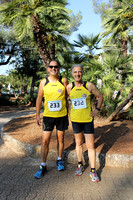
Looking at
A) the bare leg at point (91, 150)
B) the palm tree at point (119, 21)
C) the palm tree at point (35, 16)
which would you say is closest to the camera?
the bare leg at point (91, 150)

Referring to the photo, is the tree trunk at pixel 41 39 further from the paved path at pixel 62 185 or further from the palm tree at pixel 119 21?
the palm tree at pixel 119 21

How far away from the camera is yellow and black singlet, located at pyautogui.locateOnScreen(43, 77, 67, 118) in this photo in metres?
2.97

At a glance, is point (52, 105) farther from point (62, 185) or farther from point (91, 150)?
point (62, 185)

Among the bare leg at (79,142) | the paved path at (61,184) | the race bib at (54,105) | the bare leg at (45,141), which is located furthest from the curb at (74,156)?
the race bib at (54,105)

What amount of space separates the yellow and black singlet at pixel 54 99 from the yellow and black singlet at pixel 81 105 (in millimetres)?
207

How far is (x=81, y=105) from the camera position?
2.86 m

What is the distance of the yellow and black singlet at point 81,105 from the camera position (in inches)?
113

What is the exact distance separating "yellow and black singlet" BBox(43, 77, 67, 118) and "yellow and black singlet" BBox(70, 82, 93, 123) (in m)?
0.21

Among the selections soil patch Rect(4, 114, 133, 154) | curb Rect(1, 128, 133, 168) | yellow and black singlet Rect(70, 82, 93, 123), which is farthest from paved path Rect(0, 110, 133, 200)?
yellow and black singlet Rect(70, 82, 93, 123)

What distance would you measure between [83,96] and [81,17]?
929 inches

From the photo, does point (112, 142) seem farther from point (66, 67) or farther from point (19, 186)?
point (66, 67)

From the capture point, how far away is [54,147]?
12.8ft

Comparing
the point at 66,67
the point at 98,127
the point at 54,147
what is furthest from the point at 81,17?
the point at 54,147

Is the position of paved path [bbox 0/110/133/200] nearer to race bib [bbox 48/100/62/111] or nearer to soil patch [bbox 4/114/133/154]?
soil patch [bbox 4/114/133/154]
